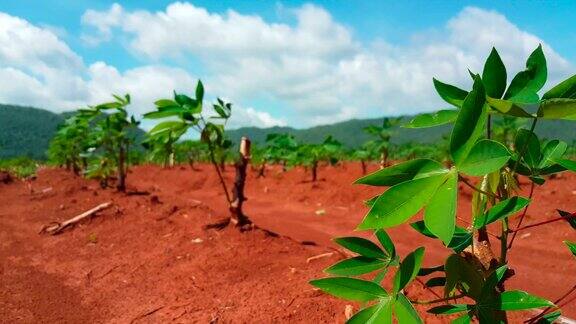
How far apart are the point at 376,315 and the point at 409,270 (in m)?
0.15

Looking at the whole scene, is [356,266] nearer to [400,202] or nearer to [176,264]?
[400,202]

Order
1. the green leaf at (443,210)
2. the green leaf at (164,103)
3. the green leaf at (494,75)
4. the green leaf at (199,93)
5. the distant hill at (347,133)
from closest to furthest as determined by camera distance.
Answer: the green leaf at (443,210) < the green leaf at (494,75) < the green leaf at (164,103) < the green leaf at (199,93) < the distant hill at (347,133)

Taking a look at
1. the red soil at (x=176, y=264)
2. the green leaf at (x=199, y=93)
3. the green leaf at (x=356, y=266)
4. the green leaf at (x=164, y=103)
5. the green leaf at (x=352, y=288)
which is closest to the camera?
the green leaf at (x=352, y=288)

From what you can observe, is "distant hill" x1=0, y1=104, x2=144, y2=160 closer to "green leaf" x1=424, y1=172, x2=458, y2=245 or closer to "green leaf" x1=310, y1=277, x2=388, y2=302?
"green leaf" x1=310, y1=277, x2=388, y2=302

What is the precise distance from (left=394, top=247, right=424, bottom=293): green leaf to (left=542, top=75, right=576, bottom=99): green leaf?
0.52 meters

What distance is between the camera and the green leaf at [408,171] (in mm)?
1100

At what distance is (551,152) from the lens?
5.00 ft

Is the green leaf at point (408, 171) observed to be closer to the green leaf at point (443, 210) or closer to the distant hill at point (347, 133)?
the green leaf at point (443, 210)

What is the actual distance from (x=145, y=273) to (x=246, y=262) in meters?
1.00

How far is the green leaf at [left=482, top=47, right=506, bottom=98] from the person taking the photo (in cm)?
121

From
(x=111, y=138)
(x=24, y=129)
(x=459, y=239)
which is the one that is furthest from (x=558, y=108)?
(x=24, y=129)

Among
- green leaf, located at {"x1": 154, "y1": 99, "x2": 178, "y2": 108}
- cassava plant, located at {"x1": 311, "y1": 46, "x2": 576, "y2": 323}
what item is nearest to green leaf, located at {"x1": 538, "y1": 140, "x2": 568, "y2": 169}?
cassava plant, located at {"x1": 311, "y1": 46, "x2": 576, "y2": 323}

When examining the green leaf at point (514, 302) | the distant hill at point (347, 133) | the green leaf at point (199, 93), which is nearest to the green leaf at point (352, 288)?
the green leaf at point (514, 302)

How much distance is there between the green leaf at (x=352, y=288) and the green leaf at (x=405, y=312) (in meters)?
0.08
